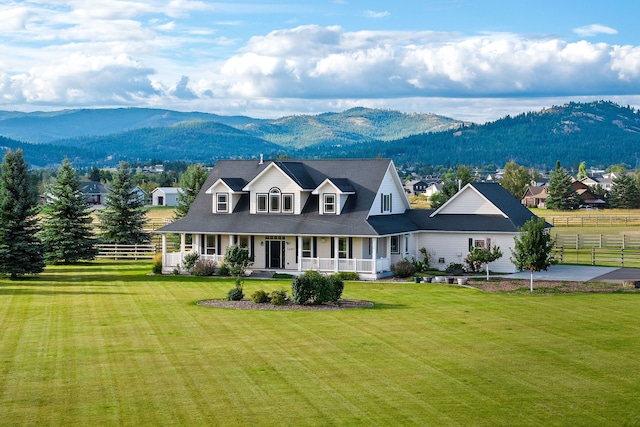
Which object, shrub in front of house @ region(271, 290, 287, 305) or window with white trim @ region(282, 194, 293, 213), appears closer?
shrub in front of house @ region(271, 290, 287, 305)

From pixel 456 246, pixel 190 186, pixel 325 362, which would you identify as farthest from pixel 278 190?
pixel 325 362

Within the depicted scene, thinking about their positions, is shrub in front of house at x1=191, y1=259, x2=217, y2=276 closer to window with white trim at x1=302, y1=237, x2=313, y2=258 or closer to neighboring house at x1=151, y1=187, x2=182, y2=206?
window with white trim at x1=302, y1=237, x2=313, y2=258

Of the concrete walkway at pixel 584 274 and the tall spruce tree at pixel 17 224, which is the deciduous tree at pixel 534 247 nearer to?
the concrete walkway at pixel 584 274

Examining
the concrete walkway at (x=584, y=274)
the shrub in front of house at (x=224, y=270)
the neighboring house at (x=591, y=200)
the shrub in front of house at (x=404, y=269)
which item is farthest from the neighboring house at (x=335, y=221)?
the neighboring house at (x=591, y=200)

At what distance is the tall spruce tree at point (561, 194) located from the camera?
110375 mm

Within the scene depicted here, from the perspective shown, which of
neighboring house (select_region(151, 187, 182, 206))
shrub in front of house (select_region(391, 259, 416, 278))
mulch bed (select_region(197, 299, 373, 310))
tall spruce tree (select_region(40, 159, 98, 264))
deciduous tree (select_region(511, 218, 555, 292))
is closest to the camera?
mulch bed (select_region(197, 299, 373, 310))

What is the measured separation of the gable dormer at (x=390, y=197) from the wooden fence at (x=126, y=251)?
18.3 meters

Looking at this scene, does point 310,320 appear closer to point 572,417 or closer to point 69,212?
point 572,417

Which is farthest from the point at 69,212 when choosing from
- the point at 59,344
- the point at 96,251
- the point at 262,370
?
the point at 262,370

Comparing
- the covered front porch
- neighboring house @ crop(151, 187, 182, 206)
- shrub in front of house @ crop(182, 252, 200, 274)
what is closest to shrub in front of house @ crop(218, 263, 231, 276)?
the covered front porch

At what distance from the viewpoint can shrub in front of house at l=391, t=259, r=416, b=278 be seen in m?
45.5

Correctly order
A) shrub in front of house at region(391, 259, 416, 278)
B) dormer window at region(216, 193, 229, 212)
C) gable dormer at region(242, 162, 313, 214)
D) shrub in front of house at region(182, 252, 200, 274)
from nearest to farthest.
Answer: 1. shrub in front of house at region(391, 259, 416, 278)
2. shrub in front of house at region(182, 252, 200, 274)
3. gable dormer at region(242, 162, 313, 214)
4. dormer window at region(216, 193, 229, 212)

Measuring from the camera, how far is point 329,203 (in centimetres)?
4834

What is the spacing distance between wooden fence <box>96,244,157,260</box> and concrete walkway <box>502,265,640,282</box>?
25.5 m
